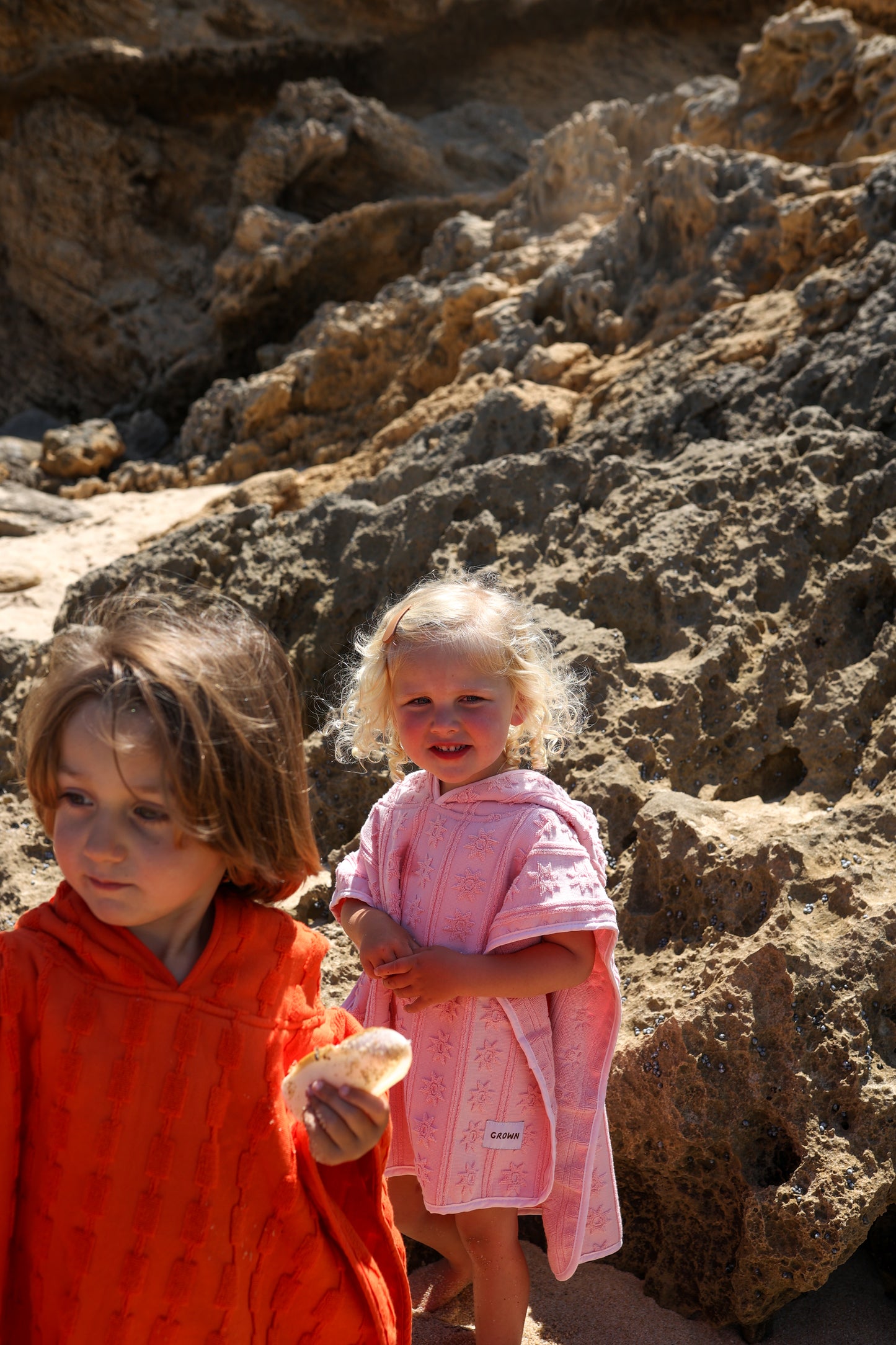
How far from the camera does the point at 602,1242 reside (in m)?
1.62

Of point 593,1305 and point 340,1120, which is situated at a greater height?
point 340,1120

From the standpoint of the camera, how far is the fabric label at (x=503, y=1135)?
5.17 feet

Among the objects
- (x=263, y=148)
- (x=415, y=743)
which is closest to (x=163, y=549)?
(x=415, y=743)

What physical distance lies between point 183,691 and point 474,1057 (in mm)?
760

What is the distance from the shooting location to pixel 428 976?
153 centimetres

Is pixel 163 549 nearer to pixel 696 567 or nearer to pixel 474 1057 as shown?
pixel 696 567

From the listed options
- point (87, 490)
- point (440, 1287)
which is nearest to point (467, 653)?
point (440, 1287)

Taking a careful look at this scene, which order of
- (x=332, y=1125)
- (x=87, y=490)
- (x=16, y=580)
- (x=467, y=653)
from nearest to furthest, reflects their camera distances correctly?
(x=332, y=1125) → (x=467, y=653) → (x=16, y=580) → (x=87, y=490)

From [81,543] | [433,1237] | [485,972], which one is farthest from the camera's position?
[81,543]

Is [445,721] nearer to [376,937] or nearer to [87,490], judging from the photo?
[376,937]

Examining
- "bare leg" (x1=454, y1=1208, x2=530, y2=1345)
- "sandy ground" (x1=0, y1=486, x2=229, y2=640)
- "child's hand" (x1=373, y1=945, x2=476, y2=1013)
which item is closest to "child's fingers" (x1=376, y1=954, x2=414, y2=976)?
"child's hand" (x1=373, y1=945, x2=476, y2=1013)

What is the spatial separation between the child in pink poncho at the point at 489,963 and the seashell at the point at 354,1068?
395mm

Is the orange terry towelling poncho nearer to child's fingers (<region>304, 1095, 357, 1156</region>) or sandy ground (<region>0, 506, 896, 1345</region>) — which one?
child's fingers (<region>304, 1095, 357, 1156</region>)

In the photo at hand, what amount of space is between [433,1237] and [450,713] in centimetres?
89
